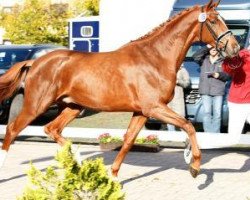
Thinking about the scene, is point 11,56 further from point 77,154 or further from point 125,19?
point 77,154

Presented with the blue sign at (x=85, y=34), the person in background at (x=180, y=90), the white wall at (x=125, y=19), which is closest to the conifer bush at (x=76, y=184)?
the person in background at (x=180, y=90)

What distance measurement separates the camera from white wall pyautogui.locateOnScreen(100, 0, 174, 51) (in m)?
18.4

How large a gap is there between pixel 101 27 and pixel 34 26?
43.4 feet

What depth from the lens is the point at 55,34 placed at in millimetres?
32812

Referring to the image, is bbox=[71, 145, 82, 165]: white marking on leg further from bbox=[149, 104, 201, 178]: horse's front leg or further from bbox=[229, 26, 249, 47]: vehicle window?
bbox=[229, 26, 249, 47]: vehicle window

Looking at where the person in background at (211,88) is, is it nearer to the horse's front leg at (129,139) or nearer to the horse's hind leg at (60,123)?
the horse's hind leg at (60,123)

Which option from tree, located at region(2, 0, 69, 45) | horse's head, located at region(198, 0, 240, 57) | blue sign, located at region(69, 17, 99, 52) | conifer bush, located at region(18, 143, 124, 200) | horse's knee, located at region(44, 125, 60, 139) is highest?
horse's head, located at region(198, 0, 240, 57)

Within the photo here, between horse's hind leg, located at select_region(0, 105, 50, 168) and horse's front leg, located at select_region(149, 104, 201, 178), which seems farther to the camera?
horse's hind leg, located at select_region(0, 105, 50, 168)

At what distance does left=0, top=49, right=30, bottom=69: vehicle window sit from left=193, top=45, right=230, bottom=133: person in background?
16.5 feet

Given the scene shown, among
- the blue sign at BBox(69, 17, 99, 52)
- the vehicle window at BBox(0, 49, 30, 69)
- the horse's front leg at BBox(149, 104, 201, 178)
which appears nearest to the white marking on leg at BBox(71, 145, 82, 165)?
the horse's front leg at BBox(149, 104, 201, 178)

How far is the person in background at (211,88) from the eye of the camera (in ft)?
38.9

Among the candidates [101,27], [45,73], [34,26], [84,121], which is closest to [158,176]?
[45,73]

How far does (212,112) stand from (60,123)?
3.81 m

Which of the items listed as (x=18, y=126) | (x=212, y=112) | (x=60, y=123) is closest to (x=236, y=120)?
(x=60, y=123)
